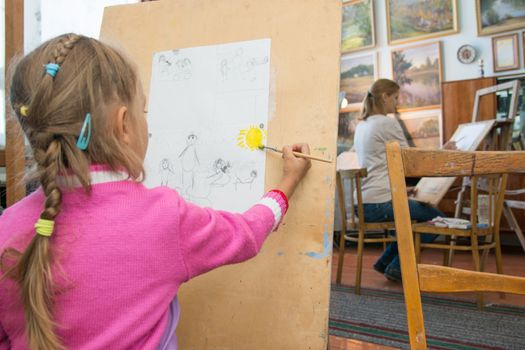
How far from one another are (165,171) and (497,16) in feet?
14.1

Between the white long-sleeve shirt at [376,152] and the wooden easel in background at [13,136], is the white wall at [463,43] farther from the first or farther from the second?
the wooden easel in background at [13,136]

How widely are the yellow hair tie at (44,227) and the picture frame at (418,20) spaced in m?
4.75

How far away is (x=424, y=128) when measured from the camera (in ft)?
15.2

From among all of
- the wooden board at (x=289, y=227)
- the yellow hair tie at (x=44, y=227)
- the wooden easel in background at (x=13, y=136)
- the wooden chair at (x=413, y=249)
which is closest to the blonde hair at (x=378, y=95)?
the wooden board at (x=289, y=227)

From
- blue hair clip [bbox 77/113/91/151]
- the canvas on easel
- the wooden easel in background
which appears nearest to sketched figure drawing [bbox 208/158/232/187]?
blue hair clip [bbox 77/113/91/151]

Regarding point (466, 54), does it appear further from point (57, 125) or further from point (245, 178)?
point (57, 125)

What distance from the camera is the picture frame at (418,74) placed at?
4590 mm

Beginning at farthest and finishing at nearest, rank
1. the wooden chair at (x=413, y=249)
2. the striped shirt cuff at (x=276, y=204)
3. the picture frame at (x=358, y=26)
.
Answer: the picture frame at (x=358, y=26) → the striped shirt cuff at (x=276, y=204) → the wooden chair at (x=413, y=249)

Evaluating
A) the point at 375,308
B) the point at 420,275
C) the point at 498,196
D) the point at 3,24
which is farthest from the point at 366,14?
the point at 420,275

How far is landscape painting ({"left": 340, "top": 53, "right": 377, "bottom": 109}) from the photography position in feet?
16.6

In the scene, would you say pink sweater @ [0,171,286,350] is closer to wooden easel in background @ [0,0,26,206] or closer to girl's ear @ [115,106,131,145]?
girl's ear @ [115,106,131,145]

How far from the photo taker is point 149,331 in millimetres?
709

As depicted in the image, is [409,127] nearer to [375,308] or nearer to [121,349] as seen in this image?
[375,308]

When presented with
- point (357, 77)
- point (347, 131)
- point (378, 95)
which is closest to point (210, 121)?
point (378, 95)
